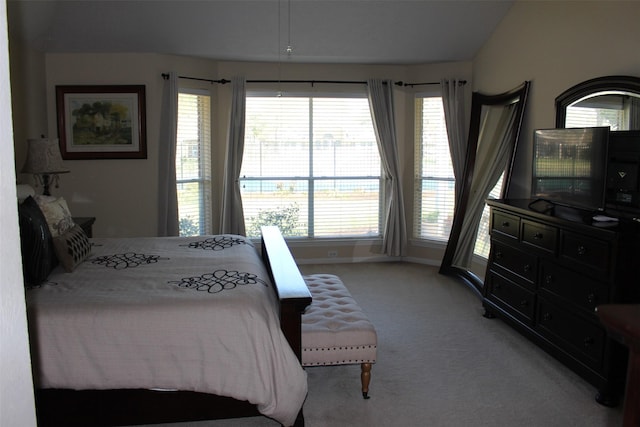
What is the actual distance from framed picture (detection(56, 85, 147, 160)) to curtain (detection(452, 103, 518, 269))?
332cm

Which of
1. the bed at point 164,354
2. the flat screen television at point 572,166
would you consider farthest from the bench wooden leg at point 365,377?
the flat screen television at point 572,166

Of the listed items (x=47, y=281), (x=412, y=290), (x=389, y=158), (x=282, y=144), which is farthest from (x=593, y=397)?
(x=282, y=144)

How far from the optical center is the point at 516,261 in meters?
4.18

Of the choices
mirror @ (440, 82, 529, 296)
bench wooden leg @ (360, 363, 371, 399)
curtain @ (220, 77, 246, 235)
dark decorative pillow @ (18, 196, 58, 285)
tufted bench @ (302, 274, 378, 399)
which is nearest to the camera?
dark decorative pillow @ (18, 196, 58, 285)

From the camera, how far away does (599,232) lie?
3229mm

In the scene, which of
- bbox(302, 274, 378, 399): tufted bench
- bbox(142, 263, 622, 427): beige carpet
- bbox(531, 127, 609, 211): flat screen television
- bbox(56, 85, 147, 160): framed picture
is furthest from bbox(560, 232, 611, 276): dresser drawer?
bbox(56, 85, 147, 160): framed picture

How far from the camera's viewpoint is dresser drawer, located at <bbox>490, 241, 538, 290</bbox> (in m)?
3.95

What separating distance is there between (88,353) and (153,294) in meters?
0.40

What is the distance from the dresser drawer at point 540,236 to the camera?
145 inches

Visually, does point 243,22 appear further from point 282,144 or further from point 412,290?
point 412,290

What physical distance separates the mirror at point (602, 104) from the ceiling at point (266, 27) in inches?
58.8

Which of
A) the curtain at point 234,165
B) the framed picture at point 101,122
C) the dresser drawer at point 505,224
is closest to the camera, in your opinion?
the dresser drawer at point 505,224

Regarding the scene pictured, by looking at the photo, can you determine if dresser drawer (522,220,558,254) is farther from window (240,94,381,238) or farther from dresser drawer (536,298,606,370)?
window (240,94,381,238)

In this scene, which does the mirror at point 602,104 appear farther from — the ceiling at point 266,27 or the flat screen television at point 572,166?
the ceiling at point 266,27
